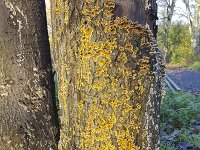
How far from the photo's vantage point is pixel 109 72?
1497 mm

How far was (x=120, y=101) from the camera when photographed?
1510mm

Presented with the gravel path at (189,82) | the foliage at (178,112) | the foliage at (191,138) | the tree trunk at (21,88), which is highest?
the tree trunk at (21,88)

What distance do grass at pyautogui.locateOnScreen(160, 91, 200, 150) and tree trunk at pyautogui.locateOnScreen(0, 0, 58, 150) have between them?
8.09 feet

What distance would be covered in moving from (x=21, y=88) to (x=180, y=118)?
15.0 ft

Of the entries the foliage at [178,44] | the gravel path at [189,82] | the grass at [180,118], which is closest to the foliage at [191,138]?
the grass at [180,118]

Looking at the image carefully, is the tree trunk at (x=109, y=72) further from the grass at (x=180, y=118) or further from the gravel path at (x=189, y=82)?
the gravel path at (x=189, y=82)

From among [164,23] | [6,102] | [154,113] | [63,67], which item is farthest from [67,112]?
[164,23]

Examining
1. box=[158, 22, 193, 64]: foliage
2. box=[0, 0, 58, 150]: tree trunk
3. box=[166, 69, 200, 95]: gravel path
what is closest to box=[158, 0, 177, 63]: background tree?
box=[158, 22, 193, 64]: foliage

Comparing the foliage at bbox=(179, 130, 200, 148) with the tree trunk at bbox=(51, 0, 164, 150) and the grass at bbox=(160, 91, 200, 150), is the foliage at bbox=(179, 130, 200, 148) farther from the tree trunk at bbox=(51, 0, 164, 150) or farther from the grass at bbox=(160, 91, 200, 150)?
the tree trunk at bbox=(51, 0, 164, 150)

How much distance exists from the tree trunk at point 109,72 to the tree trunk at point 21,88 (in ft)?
1.91

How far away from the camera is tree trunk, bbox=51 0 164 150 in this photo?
4.86 ft

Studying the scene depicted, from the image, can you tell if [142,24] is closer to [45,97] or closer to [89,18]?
[89,18]

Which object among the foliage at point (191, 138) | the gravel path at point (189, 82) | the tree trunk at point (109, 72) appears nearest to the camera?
the tree trunk at point (109, 72)

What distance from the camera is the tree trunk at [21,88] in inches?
83.1
